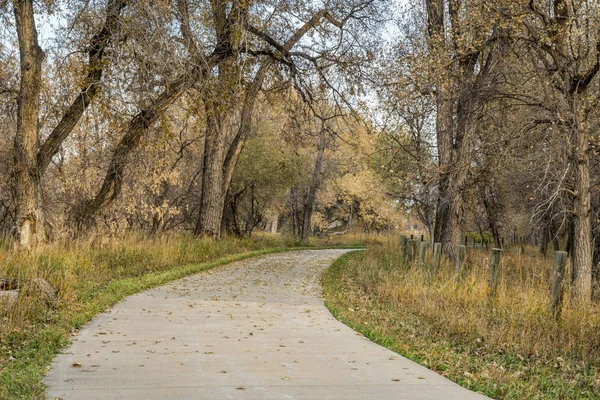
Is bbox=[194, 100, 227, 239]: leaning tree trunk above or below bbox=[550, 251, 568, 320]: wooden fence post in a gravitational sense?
above

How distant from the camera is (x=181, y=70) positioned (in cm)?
1506

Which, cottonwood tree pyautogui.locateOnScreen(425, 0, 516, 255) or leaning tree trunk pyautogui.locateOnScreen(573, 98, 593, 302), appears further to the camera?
cottonwood tree pyautogui.locateOnScreen(425, 0, 516, 255)

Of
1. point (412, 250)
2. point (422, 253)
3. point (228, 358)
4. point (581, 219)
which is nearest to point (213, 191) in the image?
point (412, 250)

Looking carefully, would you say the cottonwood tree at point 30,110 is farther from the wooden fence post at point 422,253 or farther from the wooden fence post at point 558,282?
the wooden fence post at point 558,282

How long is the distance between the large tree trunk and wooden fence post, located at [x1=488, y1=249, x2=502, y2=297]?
10.8 metres

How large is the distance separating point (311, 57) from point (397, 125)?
586 centimetres

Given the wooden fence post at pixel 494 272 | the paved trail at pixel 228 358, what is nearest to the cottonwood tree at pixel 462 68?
the wooden fence post at pixel 494 272

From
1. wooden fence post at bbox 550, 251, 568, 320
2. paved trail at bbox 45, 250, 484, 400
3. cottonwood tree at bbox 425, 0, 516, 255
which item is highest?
cottonwood tree at bbox 425, 0, 516, 255

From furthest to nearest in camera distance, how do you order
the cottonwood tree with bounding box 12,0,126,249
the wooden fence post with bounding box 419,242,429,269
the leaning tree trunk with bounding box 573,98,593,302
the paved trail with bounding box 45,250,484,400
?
the cottonwood tree with bounding box 12,0,126,249 → the wooden fence post with bounding box 419,242,429,269 → the leaning tree trunk with bounding box 573,98,593,302 → the paved trail with bounding box 45,250,484,400

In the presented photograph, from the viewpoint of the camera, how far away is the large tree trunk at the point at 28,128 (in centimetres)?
1548

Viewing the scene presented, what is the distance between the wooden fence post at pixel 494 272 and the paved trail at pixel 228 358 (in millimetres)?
3052

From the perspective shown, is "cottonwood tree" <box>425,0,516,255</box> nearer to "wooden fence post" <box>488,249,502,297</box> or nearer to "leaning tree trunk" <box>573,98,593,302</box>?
"leaning tree trunk" <box>573,98,593,302</box>

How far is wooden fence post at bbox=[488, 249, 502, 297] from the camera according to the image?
11.3m

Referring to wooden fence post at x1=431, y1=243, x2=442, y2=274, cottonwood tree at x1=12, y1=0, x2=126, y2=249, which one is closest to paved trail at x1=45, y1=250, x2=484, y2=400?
wooden fence post at x1=431, y1=243, x2=442, y2=274
